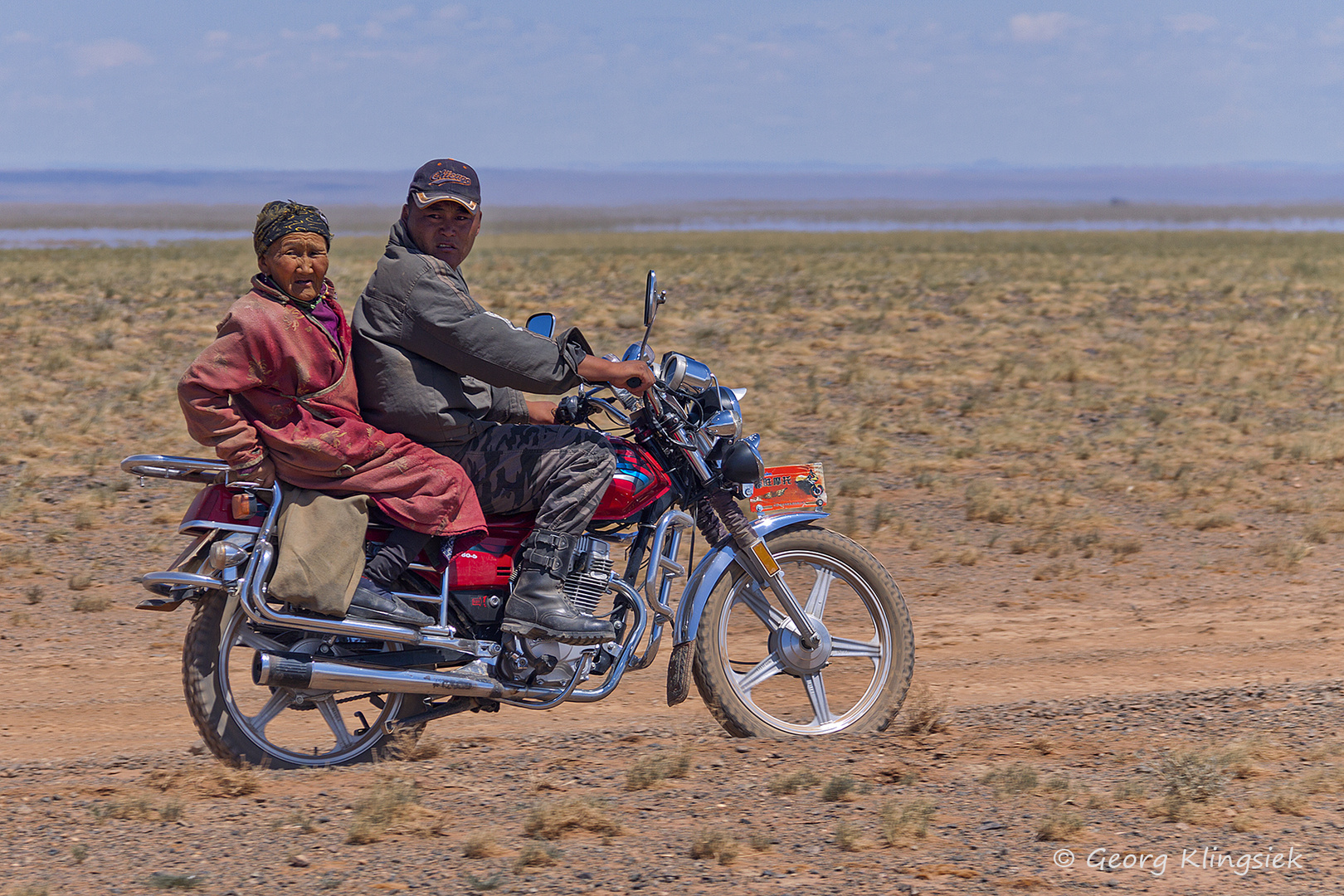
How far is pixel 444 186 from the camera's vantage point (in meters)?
4.66

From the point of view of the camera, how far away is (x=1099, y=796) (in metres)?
4.69

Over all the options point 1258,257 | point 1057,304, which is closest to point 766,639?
point 1057,304

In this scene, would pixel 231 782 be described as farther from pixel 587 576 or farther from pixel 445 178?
pixel 445 178

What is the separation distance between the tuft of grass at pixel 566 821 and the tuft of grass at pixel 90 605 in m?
4.28

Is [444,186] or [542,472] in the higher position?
[444,186]

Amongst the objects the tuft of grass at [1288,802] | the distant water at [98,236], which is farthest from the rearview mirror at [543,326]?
the distant water at [98,236]

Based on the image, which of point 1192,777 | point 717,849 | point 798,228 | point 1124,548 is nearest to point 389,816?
point 717,849

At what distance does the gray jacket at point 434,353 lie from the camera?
14.9ft

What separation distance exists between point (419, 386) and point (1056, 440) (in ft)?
33.3

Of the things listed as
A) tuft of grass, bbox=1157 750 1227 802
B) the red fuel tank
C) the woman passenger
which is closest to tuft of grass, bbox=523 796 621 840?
the woman passenger

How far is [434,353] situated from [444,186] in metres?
0.58

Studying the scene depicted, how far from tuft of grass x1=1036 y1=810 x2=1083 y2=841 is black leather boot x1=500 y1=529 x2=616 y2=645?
1.67 meters

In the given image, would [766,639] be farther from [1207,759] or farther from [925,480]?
[925,480]

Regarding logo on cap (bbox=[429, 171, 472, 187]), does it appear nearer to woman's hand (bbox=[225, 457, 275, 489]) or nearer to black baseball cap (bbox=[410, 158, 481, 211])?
black baseball cap (bbox=[410, 158, 481, 211])
